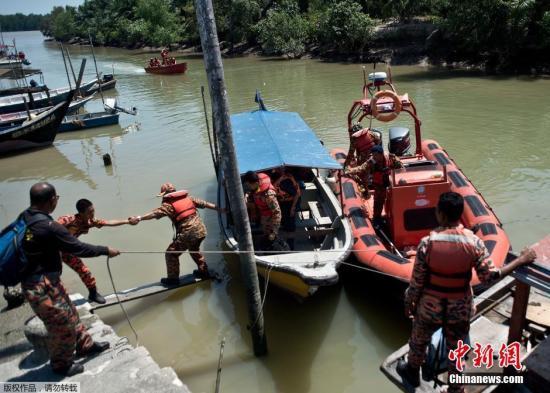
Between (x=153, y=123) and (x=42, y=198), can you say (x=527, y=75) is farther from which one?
(x=42, y=198)

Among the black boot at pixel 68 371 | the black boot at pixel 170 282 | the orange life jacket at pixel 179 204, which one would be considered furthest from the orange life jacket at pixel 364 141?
the black boot at pixel 68 371

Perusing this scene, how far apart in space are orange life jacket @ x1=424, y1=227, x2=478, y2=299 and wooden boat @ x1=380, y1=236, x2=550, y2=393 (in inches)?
13.9

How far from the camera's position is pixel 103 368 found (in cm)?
393

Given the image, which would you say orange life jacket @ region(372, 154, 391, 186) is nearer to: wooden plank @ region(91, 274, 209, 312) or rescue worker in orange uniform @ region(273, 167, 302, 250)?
rescue worker in orange uniform @ region(273, 167, 302, 250)

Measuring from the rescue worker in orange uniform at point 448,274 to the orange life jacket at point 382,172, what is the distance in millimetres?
3299

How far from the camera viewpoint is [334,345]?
210 inches

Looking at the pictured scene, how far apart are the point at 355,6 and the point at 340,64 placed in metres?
4.12

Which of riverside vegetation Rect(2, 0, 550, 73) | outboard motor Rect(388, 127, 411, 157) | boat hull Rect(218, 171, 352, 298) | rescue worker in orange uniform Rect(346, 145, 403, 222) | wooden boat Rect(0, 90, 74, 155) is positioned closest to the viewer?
boat hull Rect(218, 171, 352, 298)

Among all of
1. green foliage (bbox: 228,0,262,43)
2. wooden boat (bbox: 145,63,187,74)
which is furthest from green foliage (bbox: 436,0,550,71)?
green foliage (bbox: 228,0,262,43)

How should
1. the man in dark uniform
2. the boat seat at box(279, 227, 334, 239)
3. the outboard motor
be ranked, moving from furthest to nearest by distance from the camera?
the outboard motor
the boat seat at box(279, 227, 334, 239)
the man in dark uniform

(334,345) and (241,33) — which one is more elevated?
(241,33)

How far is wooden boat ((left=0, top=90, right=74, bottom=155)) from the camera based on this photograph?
14.2 metres

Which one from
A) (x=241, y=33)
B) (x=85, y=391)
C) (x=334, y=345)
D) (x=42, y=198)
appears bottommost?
(x=334, y=345)

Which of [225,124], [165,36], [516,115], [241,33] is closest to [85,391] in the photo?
[225,124]
